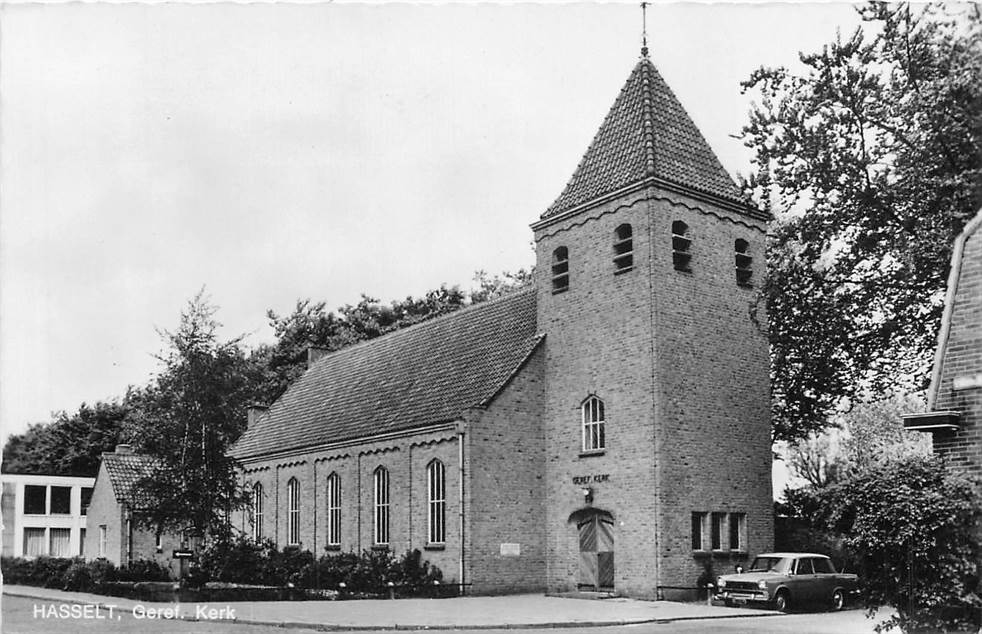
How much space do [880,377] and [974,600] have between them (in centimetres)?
1633

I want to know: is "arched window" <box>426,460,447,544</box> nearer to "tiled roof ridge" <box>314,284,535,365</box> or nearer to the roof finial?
"tiled roof ridge" <box>314,284,535,365</box>

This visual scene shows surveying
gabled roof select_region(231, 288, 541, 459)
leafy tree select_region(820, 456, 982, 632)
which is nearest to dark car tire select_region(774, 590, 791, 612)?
leafy tree select_region(820, 456, 982, 632)

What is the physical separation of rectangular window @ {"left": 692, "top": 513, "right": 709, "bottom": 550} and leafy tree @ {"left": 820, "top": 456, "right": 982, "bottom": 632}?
10.9 meters

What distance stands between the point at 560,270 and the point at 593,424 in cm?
495

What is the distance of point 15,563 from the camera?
115ft

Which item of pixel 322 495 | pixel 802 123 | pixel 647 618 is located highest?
pixel 802 123

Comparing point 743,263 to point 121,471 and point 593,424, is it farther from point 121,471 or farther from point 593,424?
point 121,471

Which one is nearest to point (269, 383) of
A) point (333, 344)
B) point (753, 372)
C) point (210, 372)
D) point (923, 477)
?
point (333, 344)

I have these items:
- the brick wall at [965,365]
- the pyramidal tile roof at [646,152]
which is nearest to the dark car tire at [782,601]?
the brick wall at [965,365]

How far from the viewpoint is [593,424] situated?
29.9 meters

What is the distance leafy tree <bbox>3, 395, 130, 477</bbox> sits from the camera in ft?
168

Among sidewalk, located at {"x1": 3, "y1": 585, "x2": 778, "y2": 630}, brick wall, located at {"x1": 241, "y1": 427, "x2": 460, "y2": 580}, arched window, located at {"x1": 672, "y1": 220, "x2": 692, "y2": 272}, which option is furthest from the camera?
brick wall, located at {"x1": 241, "y1": 427, "x2": 460, "y2": 580}

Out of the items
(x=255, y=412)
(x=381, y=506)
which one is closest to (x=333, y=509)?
(x=381, y=506)

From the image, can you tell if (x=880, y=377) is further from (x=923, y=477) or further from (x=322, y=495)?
(x=322, y=495)
